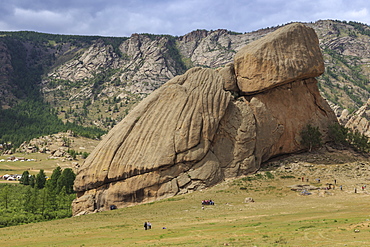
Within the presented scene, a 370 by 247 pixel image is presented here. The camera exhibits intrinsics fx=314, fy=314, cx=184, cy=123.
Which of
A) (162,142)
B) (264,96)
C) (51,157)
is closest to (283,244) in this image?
(162,142)

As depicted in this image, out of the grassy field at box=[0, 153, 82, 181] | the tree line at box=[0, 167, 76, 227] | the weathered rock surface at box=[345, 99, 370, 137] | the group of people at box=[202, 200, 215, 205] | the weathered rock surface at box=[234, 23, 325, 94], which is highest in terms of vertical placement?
the weathered rock surface at box=[234, 23, 325, 94]

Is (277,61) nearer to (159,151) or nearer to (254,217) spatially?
(159,151)

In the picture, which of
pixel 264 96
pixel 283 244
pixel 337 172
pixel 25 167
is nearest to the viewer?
pixel 283 244

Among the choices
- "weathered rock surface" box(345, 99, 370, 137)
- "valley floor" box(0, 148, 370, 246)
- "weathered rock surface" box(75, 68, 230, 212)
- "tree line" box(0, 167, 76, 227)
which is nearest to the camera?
"valley floor" box(0, 148, 370, 246)

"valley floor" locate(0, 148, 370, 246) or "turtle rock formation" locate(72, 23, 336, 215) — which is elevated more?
"turtle rock formation" locate(72, 23, 336, 215)

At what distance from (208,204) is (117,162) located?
17.7 m

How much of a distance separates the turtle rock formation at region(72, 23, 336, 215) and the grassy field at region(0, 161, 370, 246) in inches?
169

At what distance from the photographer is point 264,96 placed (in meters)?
69.2

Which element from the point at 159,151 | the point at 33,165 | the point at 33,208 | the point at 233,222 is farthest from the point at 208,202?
the point at 33,165

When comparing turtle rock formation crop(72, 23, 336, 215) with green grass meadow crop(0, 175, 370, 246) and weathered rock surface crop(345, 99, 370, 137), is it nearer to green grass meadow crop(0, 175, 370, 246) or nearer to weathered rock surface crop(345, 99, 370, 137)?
green grass meadow crop(0, 175, 370, 246)

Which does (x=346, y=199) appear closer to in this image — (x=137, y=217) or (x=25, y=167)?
(x=137, y=217)

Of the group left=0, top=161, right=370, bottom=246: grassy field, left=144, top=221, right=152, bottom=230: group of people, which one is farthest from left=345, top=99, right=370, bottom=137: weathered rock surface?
left=144, top=221, right=152, bottom=230: group of people

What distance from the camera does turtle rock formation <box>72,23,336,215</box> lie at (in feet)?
180

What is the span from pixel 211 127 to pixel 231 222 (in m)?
27.3
